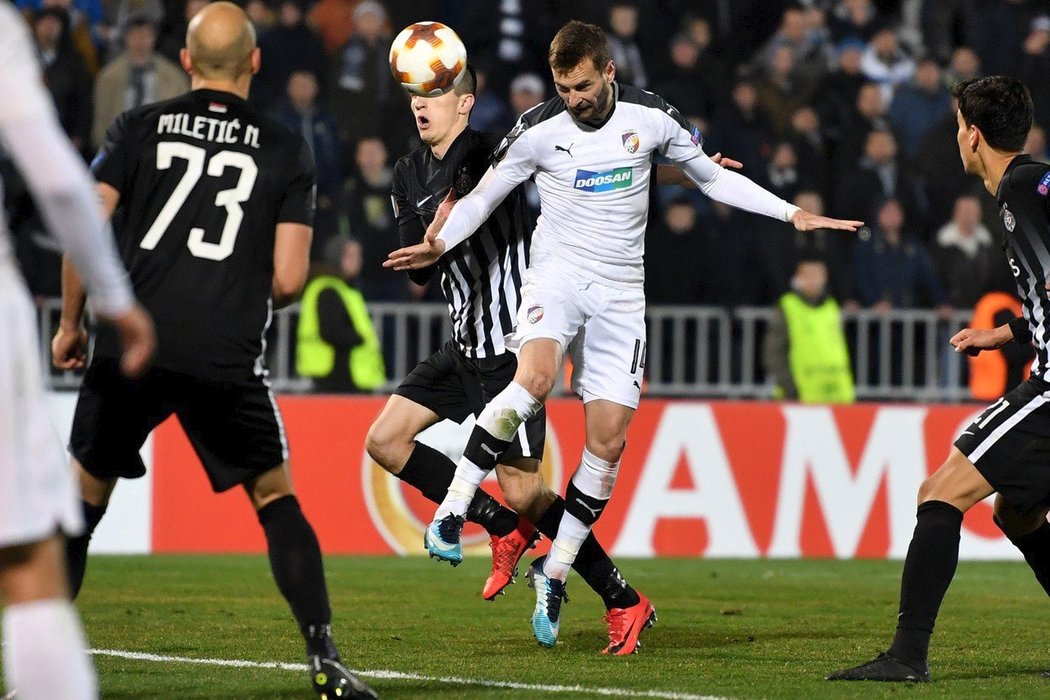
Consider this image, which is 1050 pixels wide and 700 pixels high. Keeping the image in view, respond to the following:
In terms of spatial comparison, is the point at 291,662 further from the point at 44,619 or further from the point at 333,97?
the point at 333,97

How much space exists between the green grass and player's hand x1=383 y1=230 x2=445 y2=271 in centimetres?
152

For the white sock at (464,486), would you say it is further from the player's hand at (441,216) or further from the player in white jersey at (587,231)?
the player's hand at (441,216)

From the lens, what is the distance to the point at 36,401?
11.3 ft

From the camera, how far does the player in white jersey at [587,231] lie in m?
6.76

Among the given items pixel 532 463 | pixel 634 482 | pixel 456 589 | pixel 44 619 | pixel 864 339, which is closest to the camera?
pixel 44 619

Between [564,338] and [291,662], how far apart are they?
172cm

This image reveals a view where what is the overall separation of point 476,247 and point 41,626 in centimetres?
420

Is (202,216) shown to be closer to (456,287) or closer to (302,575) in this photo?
(302,575)

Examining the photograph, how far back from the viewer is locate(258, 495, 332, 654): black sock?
509 cm

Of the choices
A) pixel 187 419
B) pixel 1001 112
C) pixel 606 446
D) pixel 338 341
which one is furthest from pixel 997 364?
pixel 187 419

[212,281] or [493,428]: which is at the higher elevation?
[212,281]

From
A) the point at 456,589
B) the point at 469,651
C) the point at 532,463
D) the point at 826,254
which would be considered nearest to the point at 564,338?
the point at 532,463

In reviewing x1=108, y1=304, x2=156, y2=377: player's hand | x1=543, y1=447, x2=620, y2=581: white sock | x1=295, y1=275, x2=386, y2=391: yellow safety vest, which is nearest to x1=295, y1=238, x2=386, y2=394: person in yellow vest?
x1=295, y1=275, x2=386, y2=391: yellow safety vest

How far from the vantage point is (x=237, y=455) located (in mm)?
5176
